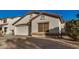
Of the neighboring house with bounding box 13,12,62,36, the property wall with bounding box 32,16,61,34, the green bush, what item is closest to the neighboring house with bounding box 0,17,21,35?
the neighboring house with bounding box 13,12,62,36

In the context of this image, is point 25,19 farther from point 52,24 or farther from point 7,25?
point 52,24

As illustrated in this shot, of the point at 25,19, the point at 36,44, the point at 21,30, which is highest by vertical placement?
the point at 25,19

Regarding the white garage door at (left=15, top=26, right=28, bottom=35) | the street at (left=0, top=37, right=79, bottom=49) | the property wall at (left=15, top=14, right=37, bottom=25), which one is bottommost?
the street at (left=0, top=37, right=79, bottom=49)

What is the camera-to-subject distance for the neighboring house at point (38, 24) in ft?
12.7

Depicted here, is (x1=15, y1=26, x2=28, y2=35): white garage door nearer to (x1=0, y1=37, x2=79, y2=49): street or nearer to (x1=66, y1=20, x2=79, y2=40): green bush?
(x1=0, y1=37, x2=79, y2=49): street

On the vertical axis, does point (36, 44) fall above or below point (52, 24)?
below

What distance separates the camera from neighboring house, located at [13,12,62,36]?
12.7ft

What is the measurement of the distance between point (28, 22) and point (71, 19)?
0.63m

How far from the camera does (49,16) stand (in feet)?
12.7

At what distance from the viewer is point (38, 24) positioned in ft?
12.8

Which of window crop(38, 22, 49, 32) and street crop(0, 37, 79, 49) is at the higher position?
window crop(38, 22, 49, 32)

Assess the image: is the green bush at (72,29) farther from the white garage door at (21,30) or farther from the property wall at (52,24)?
the white garage door at (21,30)

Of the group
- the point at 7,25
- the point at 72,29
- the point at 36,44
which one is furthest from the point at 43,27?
the point at 7,25
